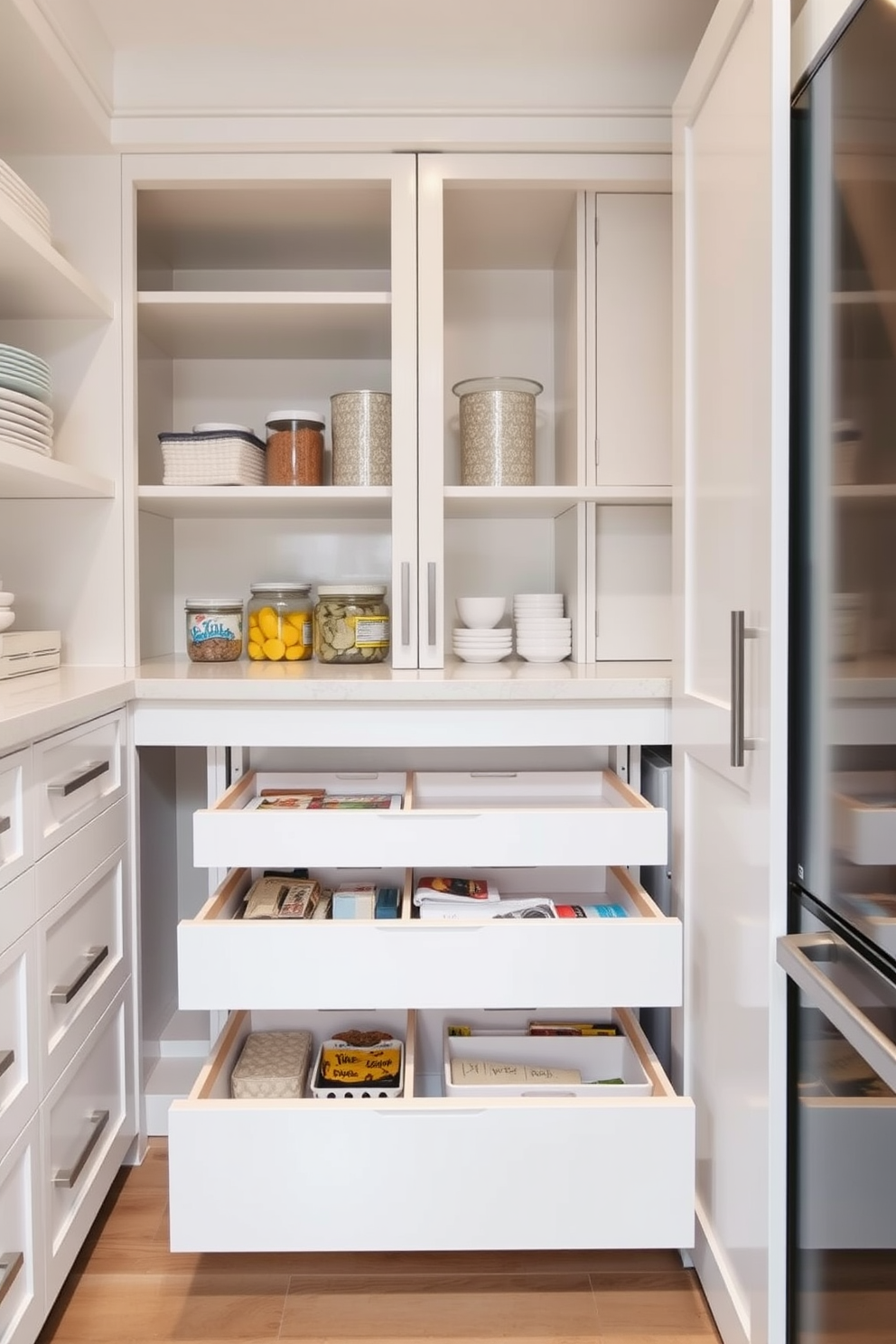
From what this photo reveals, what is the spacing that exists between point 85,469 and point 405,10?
3.21ft

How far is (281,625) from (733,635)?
109cm

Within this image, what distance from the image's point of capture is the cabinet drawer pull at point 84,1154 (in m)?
1.36

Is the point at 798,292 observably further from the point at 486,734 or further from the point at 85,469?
the point at 85,469

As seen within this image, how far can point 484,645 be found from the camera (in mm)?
1965

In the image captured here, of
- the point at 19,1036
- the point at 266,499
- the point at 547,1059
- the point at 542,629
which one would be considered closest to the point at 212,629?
the point at 266,499

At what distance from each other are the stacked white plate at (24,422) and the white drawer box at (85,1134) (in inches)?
37.0

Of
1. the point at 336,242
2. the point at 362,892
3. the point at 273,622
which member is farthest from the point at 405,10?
the point at 362,892

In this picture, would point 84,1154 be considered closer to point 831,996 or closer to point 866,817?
point 831,996

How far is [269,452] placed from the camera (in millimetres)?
2006

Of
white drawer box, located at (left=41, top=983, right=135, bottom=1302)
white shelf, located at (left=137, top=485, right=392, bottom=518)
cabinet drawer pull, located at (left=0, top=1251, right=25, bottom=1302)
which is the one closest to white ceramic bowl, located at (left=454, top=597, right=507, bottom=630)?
white shelf, located at (left=137, top=485, right=392, bottom=518)

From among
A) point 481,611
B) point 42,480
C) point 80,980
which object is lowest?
point 80,980

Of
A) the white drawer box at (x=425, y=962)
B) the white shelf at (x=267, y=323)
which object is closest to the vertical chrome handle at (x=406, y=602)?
the white shelf at (x=267, y=323)

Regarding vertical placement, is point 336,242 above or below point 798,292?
above

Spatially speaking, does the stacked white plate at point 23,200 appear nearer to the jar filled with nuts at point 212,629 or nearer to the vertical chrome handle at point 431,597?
the jar filled with nuts at point 212,629
